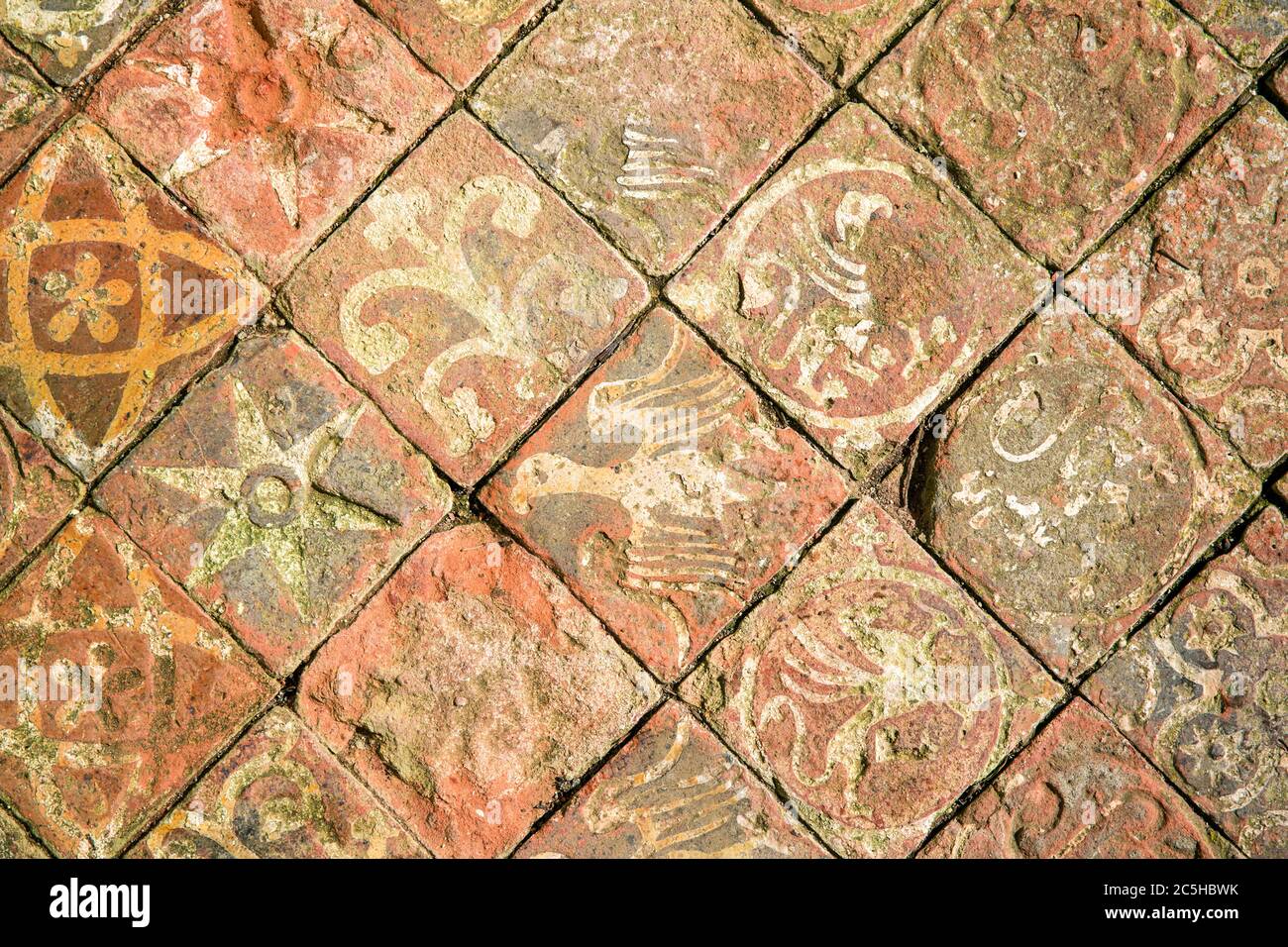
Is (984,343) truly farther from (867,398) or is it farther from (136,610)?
(136,610)

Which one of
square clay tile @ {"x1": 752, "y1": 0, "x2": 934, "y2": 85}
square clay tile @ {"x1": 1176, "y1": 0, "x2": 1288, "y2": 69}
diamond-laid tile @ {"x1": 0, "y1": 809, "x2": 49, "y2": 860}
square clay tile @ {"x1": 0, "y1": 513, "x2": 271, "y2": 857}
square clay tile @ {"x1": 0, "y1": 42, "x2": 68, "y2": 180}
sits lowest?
diamond-laid tile @ {"x1": 0, "y1": 809, "x2": 49, "y2": 860}

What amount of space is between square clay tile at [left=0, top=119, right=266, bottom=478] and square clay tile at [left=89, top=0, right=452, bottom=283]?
0.07 meters

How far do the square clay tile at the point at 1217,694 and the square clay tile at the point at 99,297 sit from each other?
2.20m

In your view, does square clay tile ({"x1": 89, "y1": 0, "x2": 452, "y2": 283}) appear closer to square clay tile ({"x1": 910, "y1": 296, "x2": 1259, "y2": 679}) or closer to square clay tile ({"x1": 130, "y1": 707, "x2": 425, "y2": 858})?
square clay tile ({"x1": 130, "y1": 707, "x2": 425, "y2": 858})

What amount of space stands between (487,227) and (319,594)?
923mm

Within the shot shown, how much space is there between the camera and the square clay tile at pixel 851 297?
2146mm

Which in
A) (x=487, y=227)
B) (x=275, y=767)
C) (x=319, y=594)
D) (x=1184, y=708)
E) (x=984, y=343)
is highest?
(x=984, y=343)

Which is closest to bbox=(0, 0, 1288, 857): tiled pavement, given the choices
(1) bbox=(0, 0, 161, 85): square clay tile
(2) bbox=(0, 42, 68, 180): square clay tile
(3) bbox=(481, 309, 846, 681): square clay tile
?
(3) bbox=(481, 309, 846, 681): square clay tile

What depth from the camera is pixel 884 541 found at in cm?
214

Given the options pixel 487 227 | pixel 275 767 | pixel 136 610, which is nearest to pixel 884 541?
pixel 487 227

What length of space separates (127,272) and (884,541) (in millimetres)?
1856

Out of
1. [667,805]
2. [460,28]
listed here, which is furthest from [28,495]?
[667,805]

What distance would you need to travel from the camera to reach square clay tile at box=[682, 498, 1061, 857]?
2.13 meters

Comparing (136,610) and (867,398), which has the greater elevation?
(867,398)
